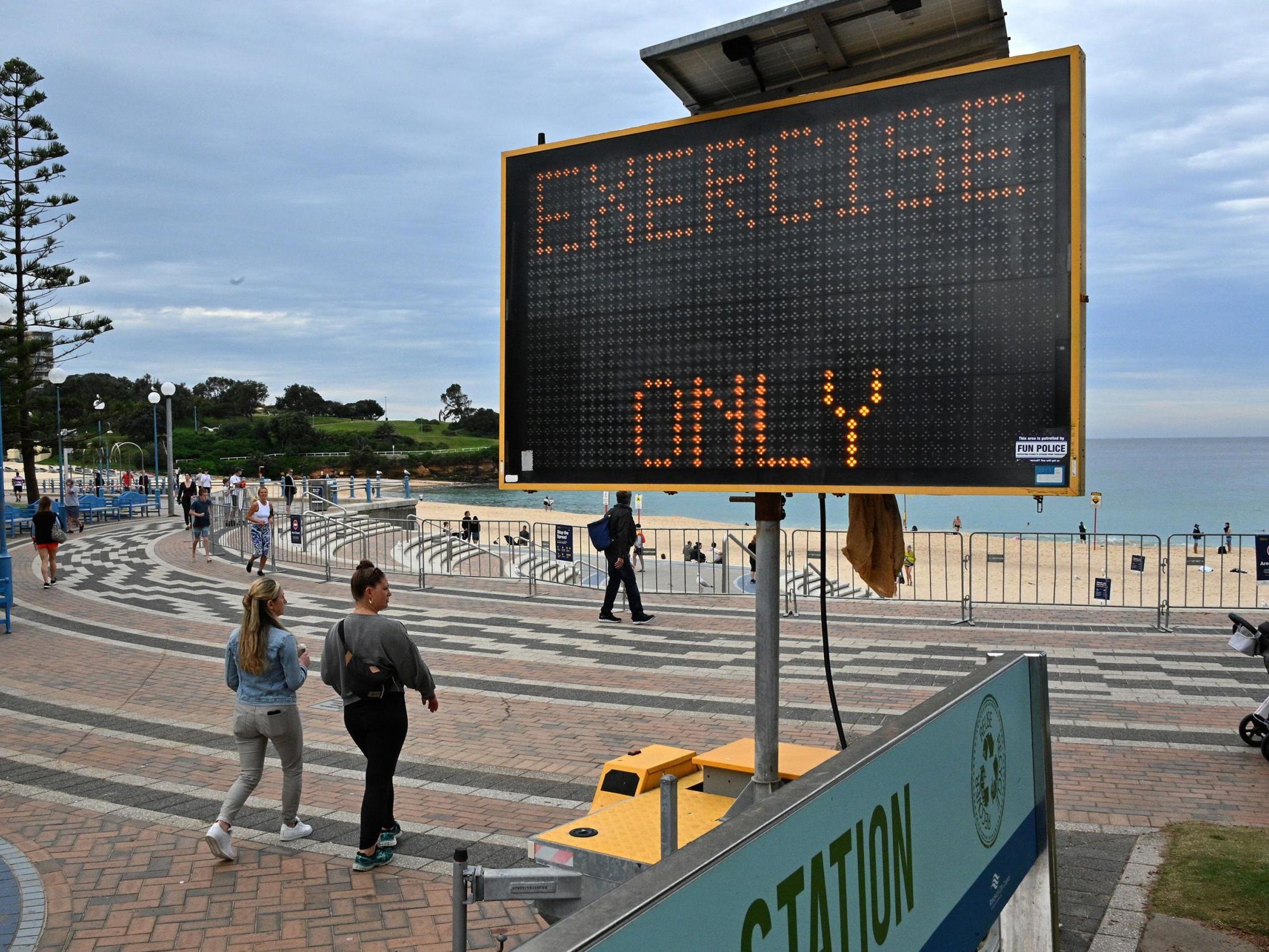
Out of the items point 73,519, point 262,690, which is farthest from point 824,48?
point 73,519

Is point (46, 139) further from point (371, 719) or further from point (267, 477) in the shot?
point (267, 477)

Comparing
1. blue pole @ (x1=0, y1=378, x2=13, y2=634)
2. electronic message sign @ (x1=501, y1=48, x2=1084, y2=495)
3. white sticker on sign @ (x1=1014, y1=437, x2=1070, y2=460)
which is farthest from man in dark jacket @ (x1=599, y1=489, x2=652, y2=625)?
white sticker on sign @ (x1=1014, y1=437, x2=1070, y2=460)

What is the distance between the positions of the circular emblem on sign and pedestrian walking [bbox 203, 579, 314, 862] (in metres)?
4.17

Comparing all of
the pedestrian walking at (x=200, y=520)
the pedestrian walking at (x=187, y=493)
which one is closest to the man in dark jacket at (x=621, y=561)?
the pedestrian walking at (x=200, y=520)

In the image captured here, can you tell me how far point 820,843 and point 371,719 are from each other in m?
4.22

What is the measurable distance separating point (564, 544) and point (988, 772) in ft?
46.9

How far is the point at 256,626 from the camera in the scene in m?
6.18

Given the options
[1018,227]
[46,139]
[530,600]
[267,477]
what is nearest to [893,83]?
[1018,227]

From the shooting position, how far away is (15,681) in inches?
432

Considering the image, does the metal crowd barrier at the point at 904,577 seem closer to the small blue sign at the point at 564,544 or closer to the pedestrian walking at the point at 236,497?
the small blue sign at the point at 564,544

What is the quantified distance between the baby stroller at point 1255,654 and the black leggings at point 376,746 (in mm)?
6628

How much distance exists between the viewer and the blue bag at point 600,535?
12156 mm

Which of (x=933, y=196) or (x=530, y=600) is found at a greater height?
(x=933, y=196)

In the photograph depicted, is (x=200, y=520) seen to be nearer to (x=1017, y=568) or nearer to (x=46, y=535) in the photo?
(x=46, y=535)
